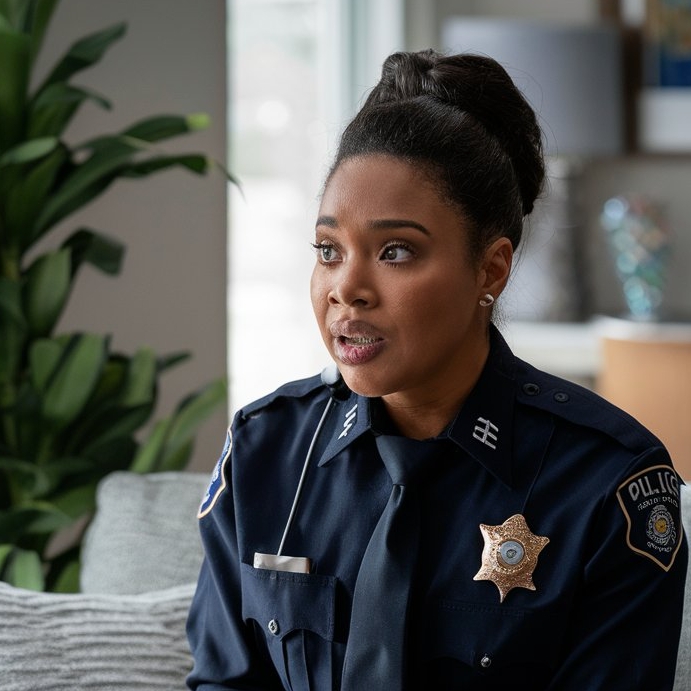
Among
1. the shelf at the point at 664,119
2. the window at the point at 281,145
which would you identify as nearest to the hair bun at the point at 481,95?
the window at the point at 281,145

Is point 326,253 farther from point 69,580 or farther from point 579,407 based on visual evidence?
point 69,580

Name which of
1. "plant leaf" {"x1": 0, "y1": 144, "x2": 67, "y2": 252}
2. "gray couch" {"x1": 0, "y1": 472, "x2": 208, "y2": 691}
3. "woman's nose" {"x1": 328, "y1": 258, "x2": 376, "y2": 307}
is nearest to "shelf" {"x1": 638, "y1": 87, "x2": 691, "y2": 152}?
"plant leaf" {"x1": 0, "y1": 144, "x2": 67, "y2": 252}

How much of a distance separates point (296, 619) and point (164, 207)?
1732mm

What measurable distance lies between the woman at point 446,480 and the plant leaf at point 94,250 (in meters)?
0.79

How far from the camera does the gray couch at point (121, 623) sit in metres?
1.36

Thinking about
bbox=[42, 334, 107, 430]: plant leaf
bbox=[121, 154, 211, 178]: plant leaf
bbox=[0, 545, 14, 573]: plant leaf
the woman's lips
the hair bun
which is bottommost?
bbox=[0, 545, 14, 573]: plant leaf

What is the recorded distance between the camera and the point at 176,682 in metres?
1.41

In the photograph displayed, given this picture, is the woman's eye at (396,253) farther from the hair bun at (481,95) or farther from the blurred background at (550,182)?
the blurred background at (550,182)

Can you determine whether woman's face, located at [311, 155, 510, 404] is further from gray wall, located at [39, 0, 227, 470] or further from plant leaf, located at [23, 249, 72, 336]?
gray wall, located at [39, 0, 227, 470]

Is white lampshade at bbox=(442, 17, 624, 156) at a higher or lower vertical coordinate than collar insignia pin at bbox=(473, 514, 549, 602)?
higher

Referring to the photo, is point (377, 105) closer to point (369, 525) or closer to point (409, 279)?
point (409, 279)

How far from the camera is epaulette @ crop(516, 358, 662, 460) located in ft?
3.71

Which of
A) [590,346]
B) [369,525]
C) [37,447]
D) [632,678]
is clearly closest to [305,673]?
[369,525]

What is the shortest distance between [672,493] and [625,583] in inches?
4.0
